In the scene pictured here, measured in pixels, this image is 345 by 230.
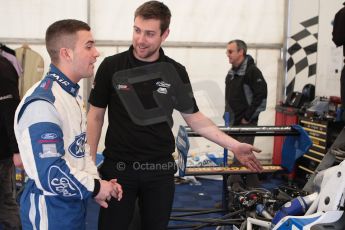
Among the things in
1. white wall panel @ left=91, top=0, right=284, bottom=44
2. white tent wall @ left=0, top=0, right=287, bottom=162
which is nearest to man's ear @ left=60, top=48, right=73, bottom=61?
white tent wall @ left=0, top=0, right=287, bottom=162

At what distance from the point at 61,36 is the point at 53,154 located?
455 mm

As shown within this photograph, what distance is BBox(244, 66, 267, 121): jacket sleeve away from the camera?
4516 millimetres

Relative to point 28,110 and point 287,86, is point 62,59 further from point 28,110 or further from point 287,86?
point 287,86

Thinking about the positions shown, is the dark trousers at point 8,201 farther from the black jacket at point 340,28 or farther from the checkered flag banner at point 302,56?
the checkered flag banner at point 302,56

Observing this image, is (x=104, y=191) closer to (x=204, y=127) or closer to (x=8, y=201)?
(x=204, y=127)

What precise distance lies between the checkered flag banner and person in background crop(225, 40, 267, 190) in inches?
47.1

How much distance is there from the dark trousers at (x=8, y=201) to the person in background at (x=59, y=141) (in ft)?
4.40

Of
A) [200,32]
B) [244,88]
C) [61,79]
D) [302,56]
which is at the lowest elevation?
[244,88]

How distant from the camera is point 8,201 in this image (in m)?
2.88

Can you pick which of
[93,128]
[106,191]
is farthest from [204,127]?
[106,191]

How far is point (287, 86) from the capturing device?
598cm

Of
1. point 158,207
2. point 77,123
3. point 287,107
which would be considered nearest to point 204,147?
point 287,107

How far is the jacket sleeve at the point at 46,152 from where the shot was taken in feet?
4.75

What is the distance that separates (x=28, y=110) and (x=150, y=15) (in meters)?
0.79
